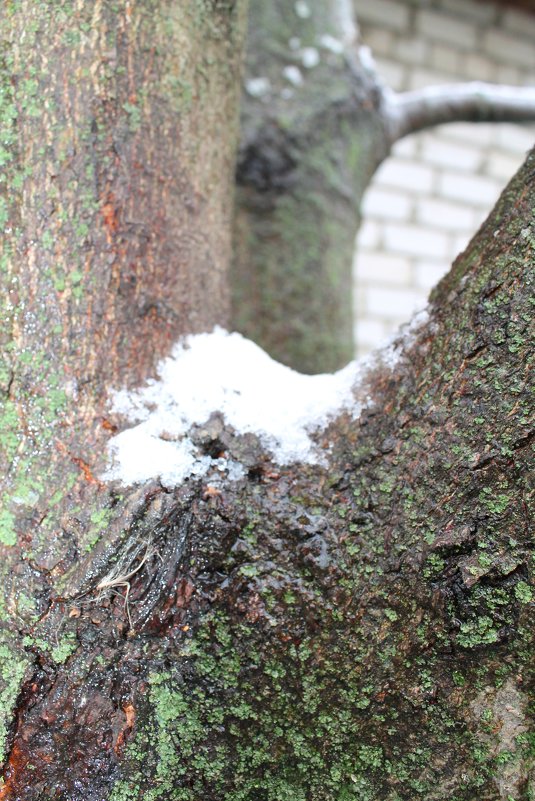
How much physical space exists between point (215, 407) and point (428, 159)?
3.97 m

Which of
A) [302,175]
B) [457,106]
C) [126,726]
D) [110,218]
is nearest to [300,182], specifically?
[302,175]

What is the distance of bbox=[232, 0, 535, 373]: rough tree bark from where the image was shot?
1447 millimetres

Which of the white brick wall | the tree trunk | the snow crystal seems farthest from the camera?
the white brick wall

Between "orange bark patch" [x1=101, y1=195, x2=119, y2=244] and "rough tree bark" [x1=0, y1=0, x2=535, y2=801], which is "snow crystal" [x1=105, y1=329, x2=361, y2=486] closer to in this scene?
"rough tree bark" [x1=0, y1=0, x2=535, y2=801]

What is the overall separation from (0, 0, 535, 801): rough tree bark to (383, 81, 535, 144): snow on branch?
102 cm

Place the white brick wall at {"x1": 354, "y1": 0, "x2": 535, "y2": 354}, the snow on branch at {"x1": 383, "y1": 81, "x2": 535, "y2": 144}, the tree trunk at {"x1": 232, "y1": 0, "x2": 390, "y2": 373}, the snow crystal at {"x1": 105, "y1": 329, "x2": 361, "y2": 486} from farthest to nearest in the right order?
the white brick wall at {"x1": 354, "y1": 0, "x2": 535, "y2": 354} < the snow on branch at {"x1": 383, "y1": 81, "x2": 535, "y2": 144} < the tree trunk at {"x1": 232, "y1": 0, "x2": 390, "y2": 373} < the snow crystal at {"x1": 105, "y1": 329, "x2": 361, "y2": 486}

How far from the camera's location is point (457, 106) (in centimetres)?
167

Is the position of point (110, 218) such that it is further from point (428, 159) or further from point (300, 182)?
point (428, 159)

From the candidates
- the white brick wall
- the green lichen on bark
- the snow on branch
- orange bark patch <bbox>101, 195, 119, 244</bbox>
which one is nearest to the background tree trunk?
orange bark patch <bbox>101, 195, 119, 244</bbox>

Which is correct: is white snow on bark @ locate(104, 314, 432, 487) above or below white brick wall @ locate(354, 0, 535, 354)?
below

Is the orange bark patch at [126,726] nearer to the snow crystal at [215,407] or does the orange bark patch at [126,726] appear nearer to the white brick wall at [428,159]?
the snow crystal at [215,407]

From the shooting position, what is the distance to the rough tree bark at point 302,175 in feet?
4.75

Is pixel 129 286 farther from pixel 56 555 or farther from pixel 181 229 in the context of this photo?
pixel 56 555

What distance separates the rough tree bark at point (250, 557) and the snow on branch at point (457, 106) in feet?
3.36
